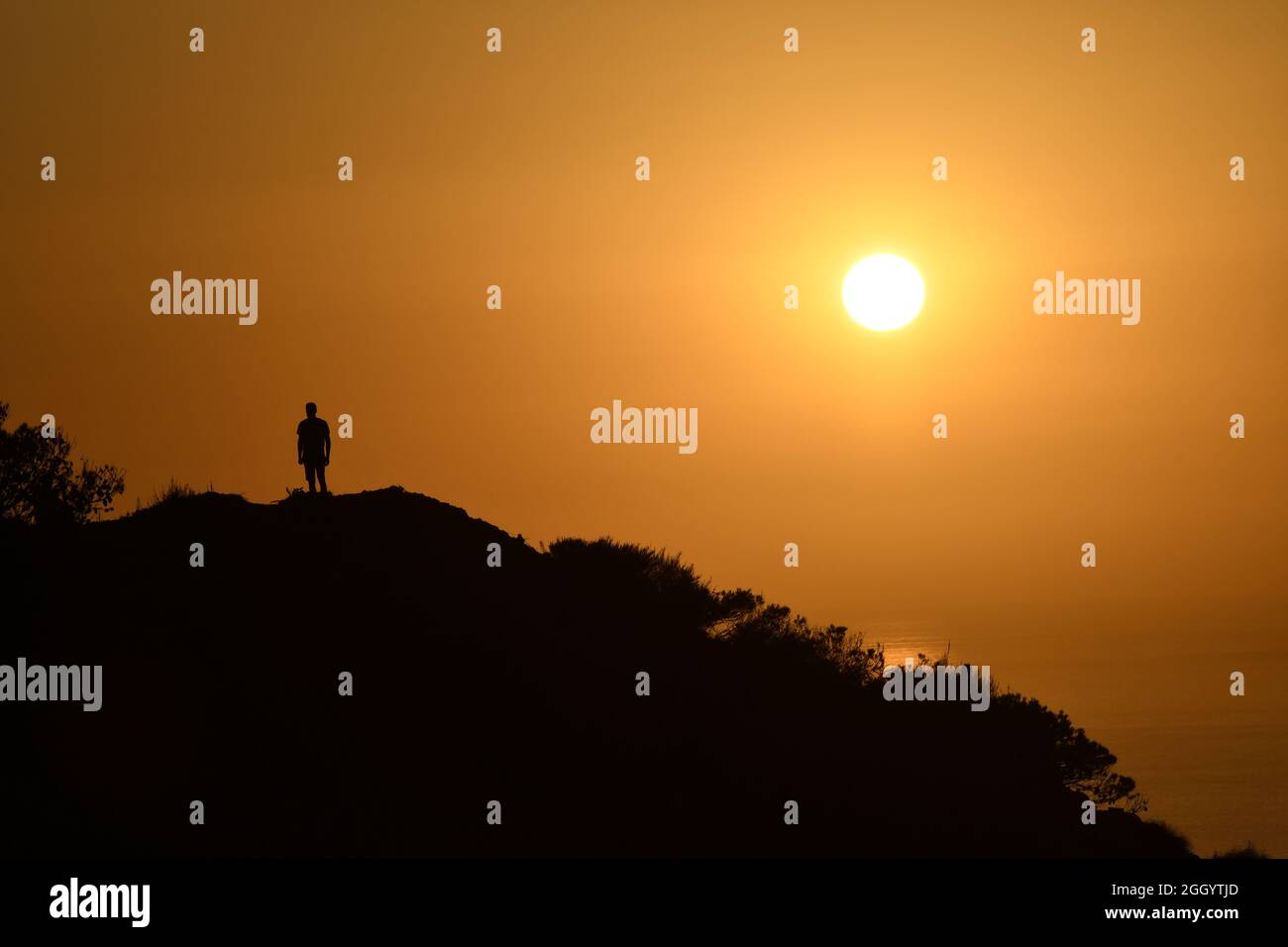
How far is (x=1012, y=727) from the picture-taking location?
159 feet

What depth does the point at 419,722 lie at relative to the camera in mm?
34438

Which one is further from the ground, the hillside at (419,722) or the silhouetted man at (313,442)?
the silhouetted man at (313,442)

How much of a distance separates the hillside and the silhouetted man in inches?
152

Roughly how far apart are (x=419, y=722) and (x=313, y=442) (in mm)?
7051

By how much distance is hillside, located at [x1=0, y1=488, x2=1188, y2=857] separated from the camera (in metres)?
31.3

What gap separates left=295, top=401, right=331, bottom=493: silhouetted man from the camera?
34312mm

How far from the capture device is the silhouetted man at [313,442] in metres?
34.3

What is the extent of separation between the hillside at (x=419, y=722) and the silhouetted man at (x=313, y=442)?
12.7 ft

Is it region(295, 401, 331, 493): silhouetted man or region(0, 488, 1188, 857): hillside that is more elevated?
region(295, 401, 331, 493): silhouetted man
